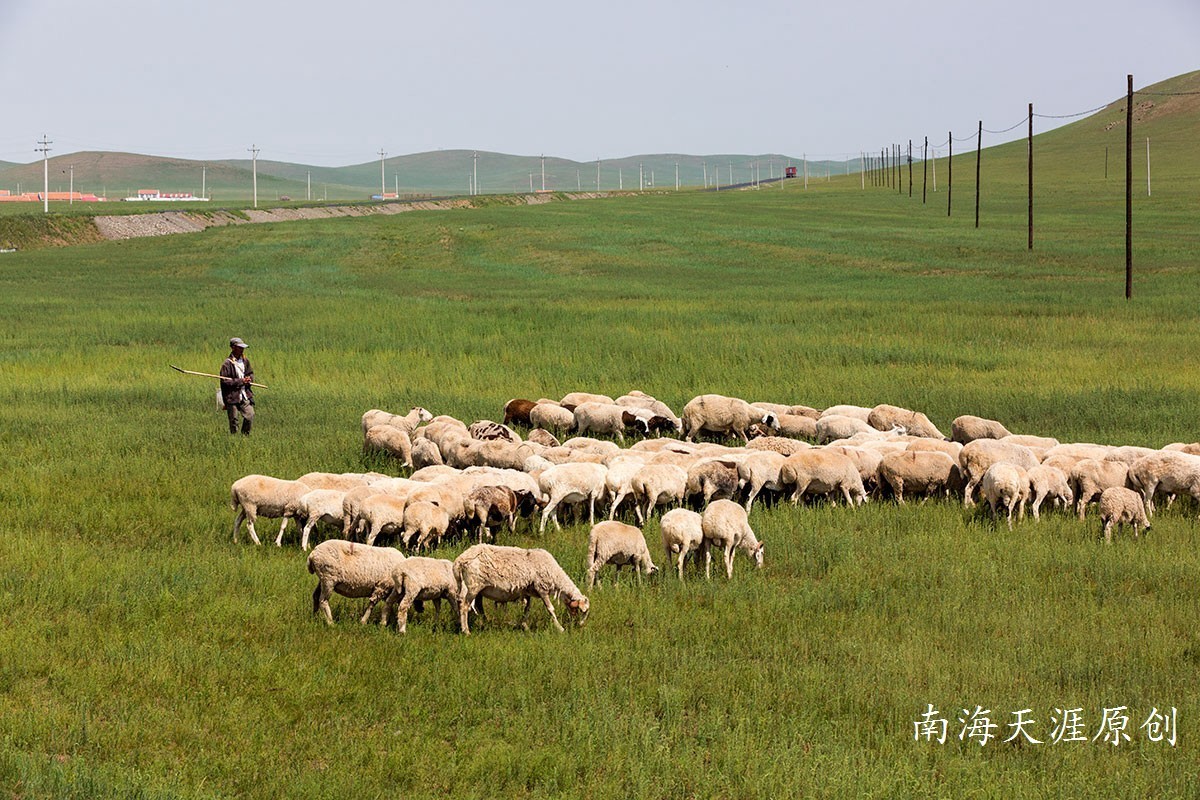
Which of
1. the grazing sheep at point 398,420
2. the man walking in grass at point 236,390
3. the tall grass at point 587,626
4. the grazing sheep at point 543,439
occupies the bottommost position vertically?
the tall grass at point 587,626

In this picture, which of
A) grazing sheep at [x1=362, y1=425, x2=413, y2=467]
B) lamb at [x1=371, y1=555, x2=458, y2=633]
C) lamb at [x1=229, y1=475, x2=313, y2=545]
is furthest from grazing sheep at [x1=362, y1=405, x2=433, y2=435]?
lamb at [x1=371, y1=555, x2=458, y2=633]

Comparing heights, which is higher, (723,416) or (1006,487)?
(723,416)

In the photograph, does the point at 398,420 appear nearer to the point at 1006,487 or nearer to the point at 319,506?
the point at 319,506

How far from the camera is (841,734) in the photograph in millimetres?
9609

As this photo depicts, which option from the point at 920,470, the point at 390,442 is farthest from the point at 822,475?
the point at 390,442

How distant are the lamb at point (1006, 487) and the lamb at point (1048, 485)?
0.66 feet

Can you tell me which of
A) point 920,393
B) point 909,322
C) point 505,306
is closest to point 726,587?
point 920,393

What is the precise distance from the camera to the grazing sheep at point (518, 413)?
23.9 meters

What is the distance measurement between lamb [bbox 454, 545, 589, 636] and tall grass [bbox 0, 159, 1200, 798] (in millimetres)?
308

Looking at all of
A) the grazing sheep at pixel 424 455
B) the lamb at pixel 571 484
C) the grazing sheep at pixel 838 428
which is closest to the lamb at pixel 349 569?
the lamb at pixel 571 484

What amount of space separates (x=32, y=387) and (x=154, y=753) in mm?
21881

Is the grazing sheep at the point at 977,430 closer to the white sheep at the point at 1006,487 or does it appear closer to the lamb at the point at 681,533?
the white sheep at the point at 1006,487

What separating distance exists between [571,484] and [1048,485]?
6534 millimetres

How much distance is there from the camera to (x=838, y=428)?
21.9 m
